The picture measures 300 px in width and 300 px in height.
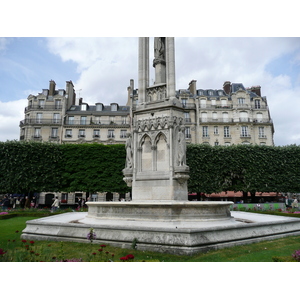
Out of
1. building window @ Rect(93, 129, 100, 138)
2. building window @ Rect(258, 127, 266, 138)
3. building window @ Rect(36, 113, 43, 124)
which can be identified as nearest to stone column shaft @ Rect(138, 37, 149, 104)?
building window @ Rect(93, 129, 100, 138)

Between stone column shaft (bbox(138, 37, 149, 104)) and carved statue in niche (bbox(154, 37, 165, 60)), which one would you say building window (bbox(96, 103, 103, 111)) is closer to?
stone column shaft (bbox(138, 37, 149, 104))

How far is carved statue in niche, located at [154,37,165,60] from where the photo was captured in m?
14.3

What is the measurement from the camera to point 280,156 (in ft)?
106

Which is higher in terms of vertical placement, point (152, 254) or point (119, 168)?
point (119, 168)

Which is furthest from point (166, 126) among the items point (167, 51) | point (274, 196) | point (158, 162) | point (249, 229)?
point (274, 196)

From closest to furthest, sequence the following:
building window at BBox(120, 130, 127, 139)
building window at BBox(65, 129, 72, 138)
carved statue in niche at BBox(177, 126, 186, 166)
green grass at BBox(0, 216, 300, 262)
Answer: green grass at BBox(0, 216, 300, 262) < carved statue in niche at BBox(177, 126, 186, 166) < building window at BBox(120, 130, 127, 139) < building window at BBox(65, 129, 72, 138)

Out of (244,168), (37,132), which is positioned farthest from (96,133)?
(244,168)

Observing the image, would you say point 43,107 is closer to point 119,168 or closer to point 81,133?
point 81,133

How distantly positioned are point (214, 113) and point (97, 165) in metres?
28.6

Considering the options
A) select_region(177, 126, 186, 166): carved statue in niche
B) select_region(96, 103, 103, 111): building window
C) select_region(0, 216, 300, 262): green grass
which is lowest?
select_region(0, 216, 300, 262): green grass

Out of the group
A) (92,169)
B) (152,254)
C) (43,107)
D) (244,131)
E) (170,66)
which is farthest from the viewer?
(43,107)

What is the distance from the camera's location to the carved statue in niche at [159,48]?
14336 mm

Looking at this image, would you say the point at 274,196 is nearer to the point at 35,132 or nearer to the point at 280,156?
the point at 280,156

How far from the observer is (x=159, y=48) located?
1441cm
